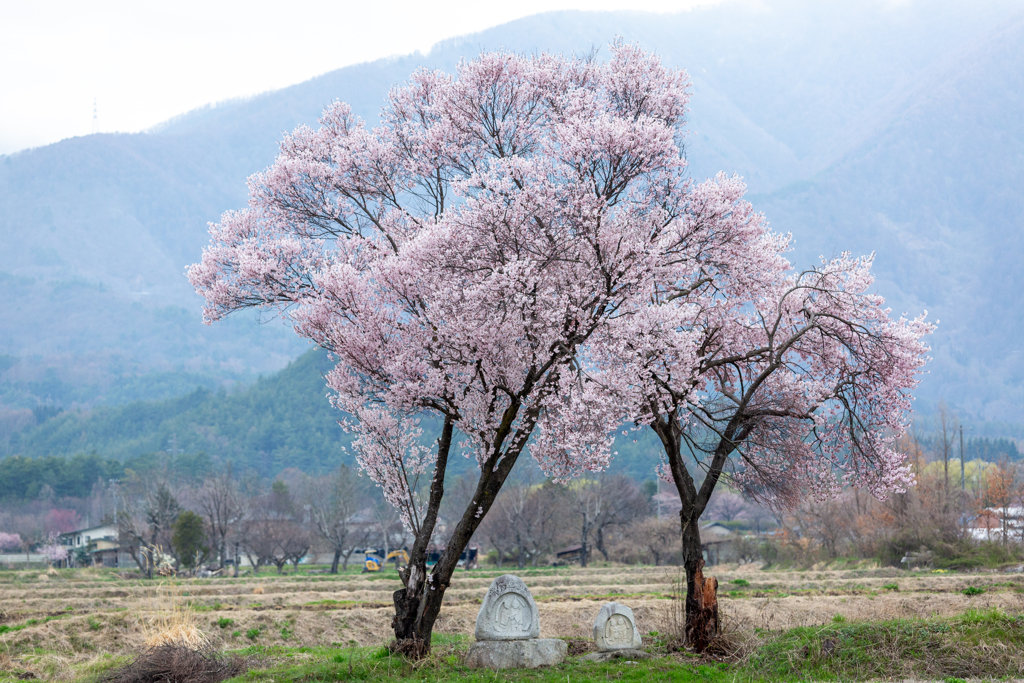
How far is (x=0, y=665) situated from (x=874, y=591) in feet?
86.5

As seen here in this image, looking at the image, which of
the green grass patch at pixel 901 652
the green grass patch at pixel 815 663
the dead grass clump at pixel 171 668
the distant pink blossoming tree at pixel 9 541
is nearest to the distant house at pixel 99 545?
the distant pink blossoming tree at pixel 9 541

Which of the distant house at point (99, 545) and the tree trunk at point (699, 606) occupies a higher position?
the tree trunk at point (699, 606)

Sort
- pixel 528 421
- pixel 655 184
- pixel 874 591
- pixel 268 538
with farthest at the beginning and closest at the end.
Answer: pixel 268 538, pixel 874 591, pixel 655 184, pixel 528 421

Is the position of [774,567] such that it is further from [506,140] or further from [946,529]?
[506,140]

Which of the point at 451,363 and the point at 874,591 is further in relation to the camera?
the point at 874,591

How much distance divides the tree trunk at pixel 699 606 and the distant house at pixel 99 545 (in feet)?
194

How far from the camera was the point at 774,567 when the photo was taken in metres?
52.7

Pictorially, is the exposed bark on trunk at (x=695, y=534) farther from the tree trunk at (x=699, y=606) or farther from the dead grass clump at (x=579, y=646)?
the dead grass clump at (x=579, y=646)

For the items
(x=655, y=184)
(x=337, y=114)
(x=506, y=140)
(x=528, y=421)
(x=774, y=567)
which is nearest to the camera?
(x=528, y=421)

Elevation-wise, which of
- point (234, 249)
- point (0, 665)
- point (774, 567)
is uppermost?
point (234, 249)

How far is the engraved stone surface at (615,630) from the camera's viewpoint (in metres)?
15.4

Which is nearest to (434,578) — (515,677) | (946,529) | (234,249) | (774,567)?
(515,677)

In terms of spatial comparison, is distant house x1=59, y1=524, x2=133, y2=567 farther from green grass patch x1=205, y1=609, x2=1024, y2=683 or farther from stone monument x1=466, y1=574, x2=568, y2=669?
stone monument x1=466, y1=574, x2=568, y2=669

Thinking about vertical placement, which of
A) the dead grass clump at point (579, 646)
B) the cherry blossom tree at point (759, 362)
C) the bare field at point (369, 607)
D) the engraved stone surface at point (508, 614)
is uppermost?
the cherry blossom tree at point (759, 362)
